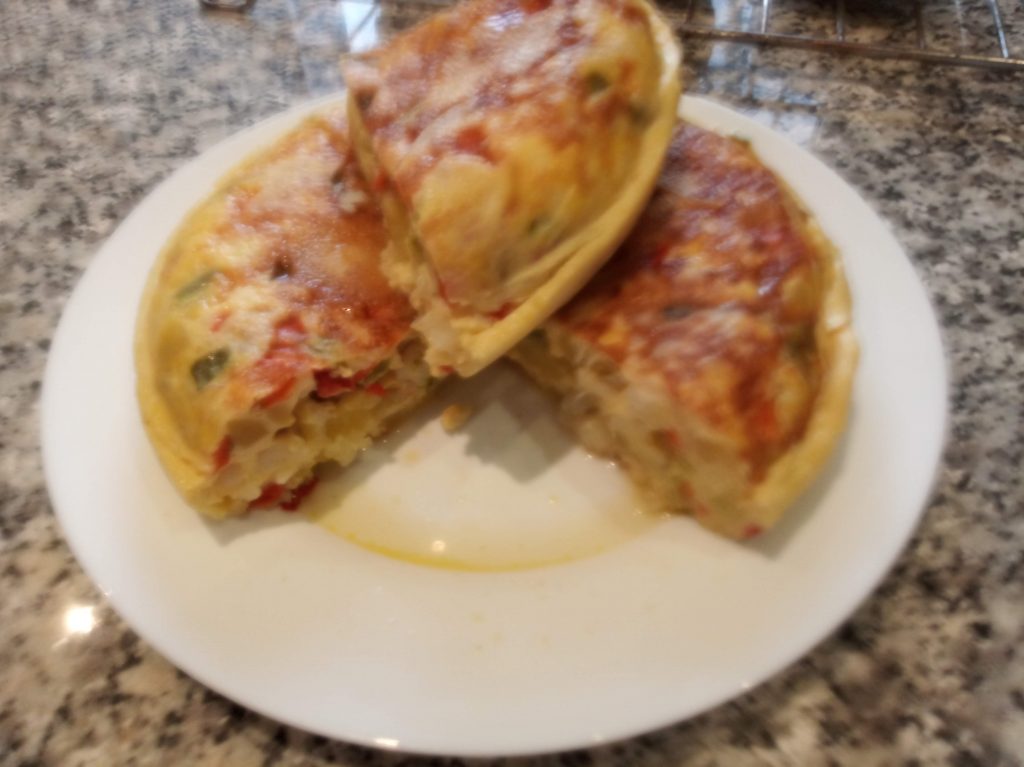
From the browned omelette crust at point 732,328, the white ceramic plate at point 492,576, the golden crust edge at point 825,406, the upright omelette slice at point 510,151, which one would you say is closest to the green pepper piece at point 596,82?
the upright omelette slice at point 510,151

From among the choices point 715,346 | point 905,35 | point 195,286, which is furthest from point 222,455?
point 905,35

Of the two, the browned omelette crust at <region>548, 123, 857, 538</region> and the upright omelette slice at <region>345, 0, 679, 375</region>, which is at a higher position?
the upright omelette slice at <region>345, 0, 679, 375</region>

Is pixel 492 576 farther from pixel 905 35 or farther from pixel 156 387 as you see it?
pixel 905 35

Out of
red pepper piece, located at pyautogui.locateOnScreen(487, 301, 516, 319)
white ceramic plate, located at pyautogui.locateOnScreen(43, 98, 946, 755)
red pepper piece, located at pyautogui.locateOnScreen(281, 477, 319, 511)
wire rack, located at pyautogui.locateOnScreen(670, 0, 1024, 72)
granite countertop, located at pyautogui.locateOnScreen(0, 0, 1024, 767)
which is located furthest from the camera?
wire rack, located at pyautogui.locateOnScreen(670, 0, 1024, 72)

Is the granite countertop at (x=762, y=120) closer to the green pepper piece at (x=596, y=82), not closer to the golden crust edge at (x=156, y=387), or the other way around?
the golden crust edge at (x=156, y=387)

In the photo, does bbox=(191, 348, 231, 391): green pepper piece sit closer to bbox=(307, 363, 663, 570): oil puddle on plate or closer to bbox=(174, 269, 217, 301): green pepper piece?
bbox=(174, 269, 217, 301): green pepper piece

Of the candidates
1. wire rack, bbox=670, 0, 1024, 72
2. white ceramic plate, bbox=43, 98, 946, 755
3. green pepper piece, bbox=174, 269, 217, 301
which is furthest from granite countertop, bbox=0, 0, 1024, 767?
green pepper piece, bbox=174, 269, 217, 301
